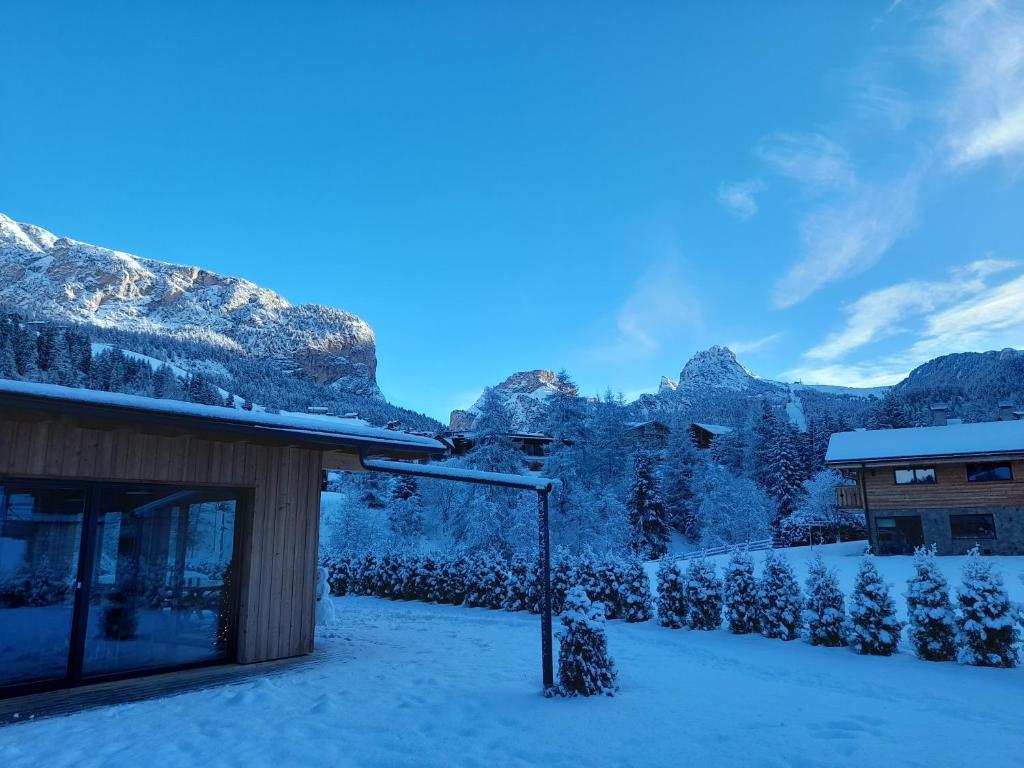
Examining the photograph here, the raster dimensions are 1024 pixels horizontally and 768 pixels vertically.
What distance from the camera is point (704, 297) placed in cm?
1788

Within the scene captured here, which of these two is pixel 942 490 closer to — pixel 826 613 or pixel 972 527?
pixel 972 527

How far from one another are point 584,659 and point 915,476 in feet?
→ 74.5

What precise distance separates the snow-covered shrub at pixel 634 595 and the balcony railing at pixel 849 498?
54.9 ft

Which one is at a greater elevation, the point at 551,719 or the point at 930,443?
the point at 930,443

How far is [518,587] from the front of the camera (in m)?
14.2

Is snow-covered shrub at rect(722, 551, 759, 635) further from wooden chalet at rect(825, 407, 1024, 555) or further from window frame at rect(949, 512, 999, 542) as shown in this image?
window frame at rect(949, 512, 999, 542)

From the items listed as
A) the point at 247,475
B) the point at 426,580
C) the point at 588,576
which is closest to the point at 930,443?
the point at 588,576

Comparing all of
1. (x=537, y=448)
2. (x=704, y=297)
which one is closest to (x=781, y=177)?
(x=704, y=297)

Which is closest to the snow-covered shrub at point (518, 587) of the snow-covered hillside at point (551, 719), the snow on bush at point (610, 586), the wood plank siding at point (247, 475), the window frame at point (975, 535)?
the snow on bush at point (610, 586)

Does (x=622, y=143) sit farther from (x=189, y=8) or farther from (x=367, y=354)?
(x=367, y=354)

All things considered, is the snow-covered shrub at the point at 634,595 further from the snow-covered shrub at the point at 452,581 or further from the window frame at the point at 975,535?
the window frame at the point at 975,535

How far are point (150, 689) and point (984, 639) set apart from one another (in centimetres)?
1013

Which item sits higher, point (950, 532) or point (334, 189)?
point (334, 189)

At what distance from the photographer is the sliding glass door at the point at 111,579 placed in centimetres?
585
